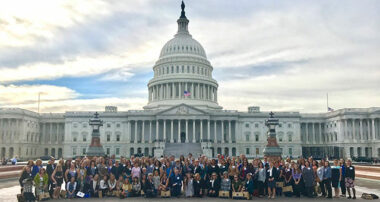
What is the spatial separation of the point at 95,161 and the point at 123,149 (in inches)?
2889

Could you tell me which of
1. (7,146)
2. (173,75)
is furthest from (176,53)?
(7,146)

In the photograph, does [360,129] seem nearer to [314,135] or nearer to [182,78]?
[314,135]

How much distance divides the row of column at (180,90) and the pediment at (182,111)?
1246cm

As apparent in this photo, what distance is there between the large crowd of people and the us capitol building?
5752cm

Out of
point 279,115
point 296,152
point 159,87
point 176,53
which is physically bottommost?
point 296,152

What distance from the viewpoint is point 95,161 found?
20875mm

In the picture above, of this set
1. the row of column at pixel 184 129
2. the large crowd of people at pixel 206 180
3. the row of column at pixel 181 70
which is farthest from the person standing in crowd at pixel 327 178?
the row of column at pixel 181 70

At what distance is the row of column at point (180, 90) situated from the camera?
102 metres

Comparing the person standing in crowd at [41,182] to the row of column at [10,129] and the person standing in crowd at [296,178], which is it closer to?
the person standing in crowd at [296,178]

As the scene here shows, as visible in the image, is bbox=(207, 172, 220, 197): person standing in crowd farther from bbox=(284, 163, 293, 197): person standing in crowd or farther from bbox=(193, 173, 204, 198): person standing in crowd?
bbox=(284, 163, 293, 197): person standing in crowd

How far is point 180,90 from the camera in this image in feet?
336

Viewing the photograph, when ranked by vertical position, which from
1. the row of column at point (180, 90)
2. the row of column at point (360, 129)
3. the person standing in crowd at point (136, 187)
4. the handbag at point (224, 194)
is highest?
the row of column at point (180, 90)

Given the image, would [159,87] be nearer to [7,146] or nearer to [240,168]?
[7,146]

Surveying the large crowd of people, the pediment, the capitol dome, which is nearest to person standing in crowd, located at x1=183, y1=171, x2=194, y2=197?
the large crowd of people
